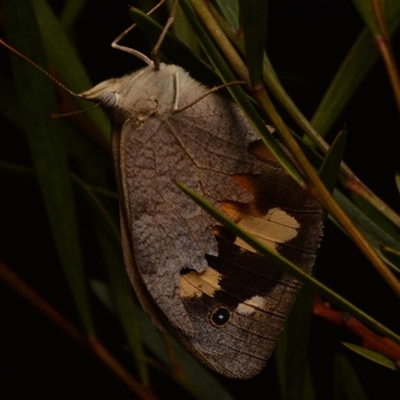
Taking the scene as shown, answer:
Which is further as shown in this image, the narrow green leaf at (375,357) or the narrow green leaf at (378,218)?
the narrow green leaf at (378,218)

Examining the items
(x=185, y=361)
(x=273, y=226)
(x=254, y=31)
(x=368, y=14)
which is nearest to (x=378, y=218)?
(x=273, y=226)

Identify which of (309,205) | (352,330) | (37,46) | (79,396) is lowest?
(79,396)

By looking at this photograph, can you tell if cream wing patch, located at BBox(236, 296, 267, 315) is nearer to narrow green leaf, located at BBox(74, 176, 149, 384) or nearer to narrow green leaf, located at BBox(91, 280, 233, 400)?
narrow green leaf, located at BBox(74, 176, 149, 384)

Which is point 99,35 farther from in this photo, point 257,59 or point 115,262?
point 257,59

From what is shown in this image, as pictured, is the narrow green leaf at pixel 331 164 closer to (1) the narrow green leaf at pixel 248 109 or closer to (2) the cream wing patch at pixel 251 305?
(1) the narrow green leaf at pixel 248 109

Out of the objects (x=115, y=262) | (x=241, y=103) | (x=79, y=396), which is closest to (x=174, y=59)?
(x=241, y=103)

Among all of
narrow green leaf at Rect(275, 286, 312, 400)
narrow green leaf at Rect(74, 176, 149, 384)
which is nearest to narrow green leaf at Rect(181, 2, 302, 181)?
narrow green leaf at Rect(275, 286, 312, 400)

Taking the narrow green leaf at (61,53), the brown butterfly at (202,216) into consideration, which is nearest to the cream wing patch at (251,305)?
the brown butterfly at (202,216)
